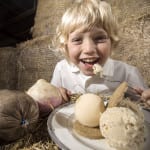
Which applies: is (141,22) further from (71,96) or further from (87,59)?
(71,96)

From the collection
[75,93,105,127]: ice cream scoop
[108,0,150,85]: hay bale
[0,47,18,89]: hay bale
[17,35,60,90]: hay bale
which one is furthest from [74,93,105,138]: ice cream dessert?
[0,47,18,89]: hay bale

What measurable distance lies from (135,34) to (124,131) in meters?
0.41

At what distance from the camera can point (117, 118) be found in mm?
230

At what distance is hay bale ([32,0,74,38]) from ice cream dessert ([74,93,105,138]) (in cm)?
49

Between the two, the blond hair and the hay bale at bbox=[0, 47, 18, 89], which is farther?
the hay bale at bbox=[0, 47, 18, 89]

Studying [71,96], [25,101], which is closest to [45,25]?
[71,96]

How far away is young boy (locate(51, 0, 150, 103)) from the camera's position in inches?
21.1

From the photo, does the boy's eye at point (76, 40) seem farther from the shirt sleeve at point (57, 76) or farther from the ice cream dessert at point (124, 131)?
the ice cream dessert at point (124, 131)

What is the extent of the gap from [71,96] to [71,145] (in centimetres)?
21

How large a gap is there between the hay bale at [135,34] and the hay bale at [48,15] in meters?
0.18

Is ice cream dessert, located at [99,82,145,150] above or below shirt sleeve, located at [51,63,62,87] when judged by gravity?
above

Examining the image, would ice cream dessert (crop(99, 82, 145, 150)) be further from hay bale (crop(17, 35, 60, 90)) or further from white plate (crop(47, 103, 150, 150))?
hay bale (crop(17, 35, 60, 90))

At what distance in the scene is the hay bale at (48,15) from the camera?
0.75m

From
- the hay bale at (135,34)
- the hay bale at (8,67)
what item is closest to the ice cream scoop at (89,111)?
the hay bale at (135,34)
